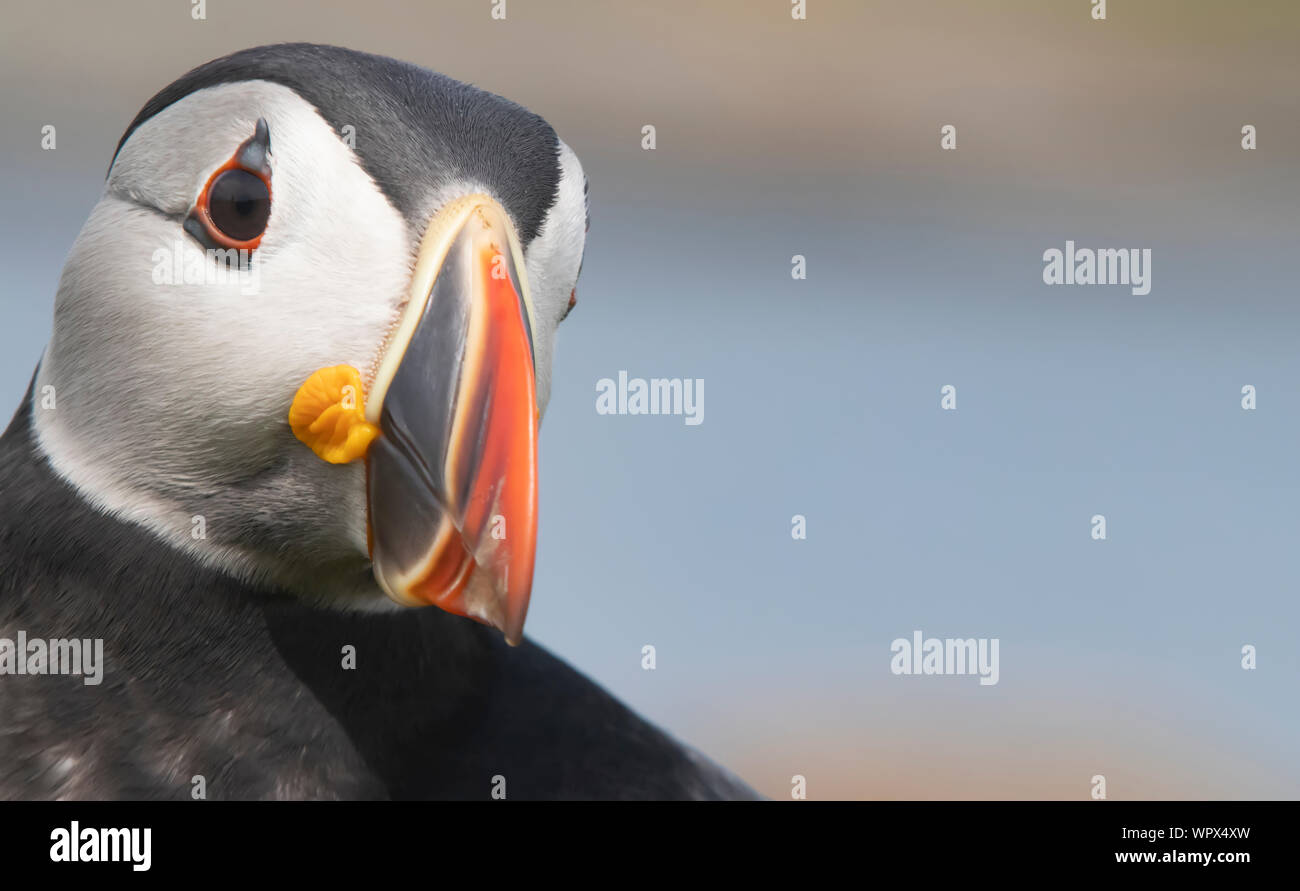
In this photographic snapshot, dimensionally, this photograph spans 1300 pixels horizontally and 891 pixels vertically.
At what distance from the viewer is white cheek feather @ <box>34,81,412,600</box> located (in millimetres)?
2002

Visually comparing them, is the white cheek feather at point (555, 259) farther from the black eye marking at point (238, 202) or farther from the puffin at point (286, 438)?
the black eye marking at point (238, 202)

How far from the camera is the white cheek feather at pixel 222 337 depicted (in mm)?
2002

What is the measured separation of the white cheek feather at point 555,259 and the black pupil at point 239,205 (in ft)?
1.47

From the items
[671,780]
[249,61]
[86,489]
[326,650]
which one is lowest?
[671,780]

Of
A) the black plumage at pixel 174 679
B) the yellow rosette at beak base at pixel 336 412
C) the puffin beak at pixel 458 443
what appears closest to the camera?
the puffin beak at pixel 458 443

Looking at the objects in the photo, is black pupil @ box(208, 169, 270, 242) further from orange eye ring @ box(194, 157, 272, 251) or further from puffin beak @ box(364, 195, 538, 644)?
puffin beak @ box(364, 195, 538, 644)

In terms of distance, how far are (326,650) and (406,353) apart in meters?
0.66

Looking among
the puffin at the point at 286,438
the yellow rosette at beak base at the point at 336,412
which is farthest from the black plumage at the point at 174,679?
the yellow rosette at beak base at the point at 336,412

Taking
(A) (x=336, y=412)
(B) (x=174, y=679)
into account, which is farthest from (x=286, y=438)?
(B) (x=174, y=679)

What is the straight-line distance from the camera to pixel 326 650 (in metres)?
2.30
